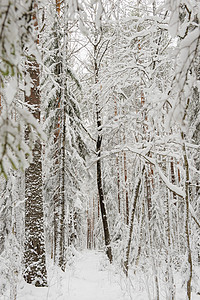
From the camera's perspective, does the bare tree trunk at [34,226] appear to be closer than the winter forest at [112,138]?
No

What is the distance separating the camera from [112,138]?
6.40 metres

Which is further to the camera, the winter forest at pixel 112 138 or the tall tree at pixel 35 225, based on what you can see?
the tall tree at pixel 35 225

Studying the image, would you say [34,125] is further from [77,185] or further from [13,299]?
[77,185]

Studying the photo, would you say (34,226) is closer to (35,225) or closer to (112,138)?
(35,225)

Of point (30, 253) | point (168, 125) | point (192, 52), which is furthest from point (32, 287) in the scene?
point (192, 52)

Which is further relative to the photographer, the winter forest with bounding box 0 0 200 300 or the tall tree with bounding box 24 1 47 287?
the tall tree with bounding box 24 1 47 287

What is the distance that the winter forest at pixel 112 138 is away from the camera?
4.54ft

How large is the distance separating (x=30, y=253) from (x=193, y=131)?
4.38 meters

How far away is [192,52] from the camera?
59.6 inches

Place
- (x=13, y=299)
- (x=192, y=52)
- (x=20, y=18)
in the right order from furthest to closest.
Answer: (x=13, y=299), (x=192, y=52), (x=20, y=18)

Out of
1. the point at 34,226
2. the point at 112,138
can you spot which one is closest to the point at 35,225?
the point at 34,226

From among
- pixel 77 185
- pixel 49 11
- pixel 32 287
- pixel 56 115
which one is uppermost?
pixel 49 11

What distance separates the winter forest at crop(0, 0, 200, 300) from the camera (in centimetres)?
138

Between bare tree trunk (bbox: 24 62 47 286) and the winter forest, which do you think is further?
bare tree trunk (bbox: 24 62 47 286)
